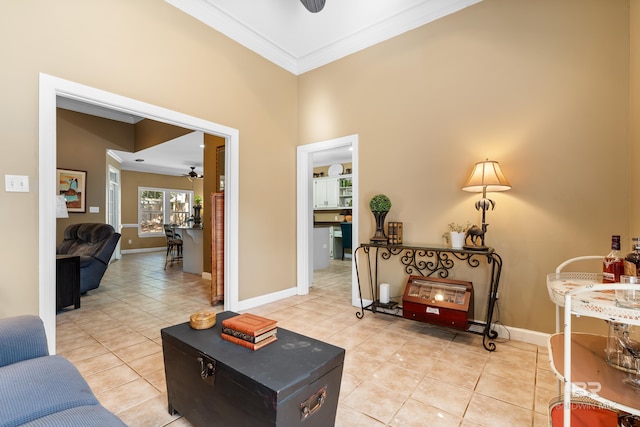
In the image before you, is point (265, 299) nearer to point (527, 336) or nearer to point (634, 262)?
point (527, 336)

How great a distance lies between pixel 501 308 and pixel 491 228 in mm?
754

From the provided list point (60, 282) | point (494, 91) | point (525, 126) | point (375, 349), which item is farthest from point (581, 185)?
point (60, 282)

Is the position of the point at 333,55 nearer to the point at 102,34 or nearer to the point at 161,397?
the point at 102,34

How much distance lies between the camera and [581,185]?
2.38 meters

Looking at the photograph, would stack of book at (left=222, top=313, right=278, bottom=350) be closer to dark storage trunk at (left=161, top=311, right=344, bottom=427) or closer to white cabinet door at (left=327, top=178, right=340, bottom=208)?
dark storage trunk at (left=161, top=311, right=344, bottom=427)

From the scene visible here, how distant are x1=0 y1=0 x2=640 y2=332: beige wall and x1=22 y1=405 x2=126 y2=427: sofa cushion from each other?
1.68 meters

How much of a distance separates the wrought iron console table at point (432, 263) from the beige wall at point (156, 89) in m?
1.25

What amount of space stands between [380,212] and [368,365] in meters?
1.57

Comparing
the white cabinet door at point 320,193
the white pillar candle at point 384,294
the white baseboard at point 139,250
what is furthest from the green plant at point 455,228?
the white baseboard at point 139,250

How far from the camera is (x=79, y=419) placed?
2.93 feet

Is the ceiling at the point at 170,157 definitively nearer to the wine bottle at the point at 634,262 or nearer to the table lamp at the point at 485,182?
the table lamp at the point at 485,182

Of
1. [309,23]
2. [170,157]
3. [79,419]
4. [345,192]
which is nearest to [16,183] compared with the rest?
[79,419]

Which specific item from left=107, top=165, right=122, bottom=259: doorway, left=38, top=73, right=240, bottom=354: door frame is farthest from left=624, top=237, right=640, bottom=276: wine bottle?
left=107, top=165, right=122, bottom=259: doorway

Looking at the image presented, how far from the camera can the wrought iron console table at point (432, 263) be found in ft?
8.39
